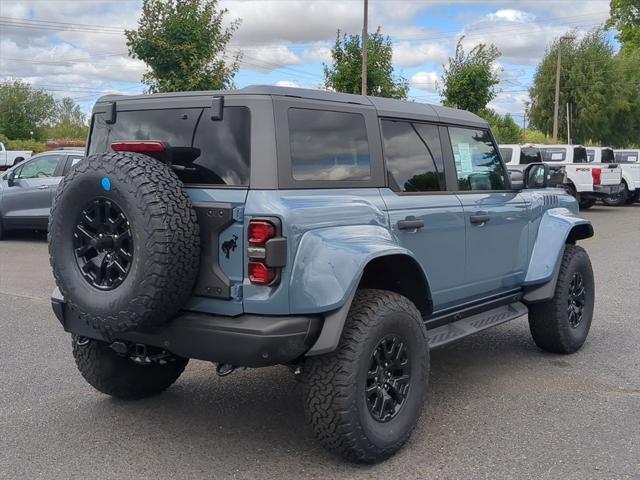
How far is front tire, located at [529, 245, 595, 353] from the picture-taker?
5.68 m

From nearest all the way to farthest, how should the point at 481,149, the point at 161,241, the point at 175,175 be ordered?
the point at 161,241 < the point at 175,175 < the point at 481,149

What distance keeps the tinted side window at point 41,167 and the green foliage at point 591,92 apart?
1311 inches

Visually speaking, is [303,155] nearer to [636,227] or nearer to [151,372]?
[151,372]

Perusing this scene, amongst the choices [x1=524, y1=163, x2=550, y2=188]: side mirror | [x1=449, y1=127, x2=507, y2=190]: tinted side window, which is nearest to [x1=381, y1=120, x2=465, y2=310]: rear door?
[x1=449, y1=127, x2=507, y2=190]: tinted side window

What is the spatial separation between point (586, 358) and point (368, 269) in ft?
8.72

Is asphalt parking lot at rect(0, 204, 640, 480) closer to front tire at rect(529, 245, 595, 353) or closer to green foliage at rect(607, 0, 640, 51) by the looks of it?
front tire at rect(529, 245, 595, 353)

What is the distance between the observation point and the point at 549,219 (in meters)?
5.79

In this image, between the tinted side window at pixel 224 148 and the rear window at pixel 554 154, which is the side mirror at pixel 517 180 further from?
the rear window at pixel 554 154

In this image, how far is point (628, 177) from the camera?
2270 centimetres

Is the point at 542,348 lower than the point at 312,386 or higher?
lower

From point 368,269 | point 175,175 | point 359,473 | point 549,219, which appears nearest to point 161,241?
point 175,175

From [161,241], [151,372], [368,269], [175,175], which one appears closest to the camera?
[161,241]

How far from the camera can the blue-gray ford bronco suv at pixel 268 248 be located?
3479 millimetres

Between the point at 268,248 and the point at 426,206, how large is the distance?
54.9 inches
